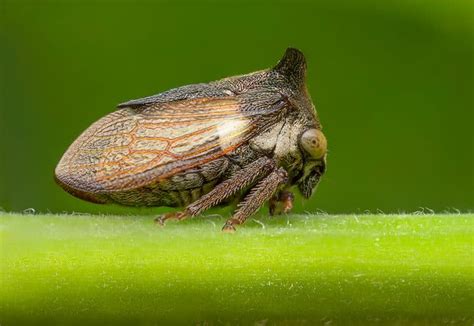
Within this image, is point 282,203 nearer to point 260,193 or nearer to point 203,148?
point 260,193

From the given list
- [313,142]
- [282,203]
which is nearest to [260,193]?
[282,203]

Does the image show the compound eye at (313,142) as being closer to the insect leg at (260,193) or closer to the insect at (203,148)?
the insect at (203,148)

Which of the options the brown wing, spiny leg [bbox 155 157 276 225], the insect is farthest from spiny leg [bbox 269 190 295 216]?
the brown wing

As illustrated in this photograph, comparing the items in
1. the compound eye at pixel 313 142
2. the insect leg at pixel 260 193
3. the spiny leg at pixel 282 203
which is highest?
the compound eye at pixel 313 142

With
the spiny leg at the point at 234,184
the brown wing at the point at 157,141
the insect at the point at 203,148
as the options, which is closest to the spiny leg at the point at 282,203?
the insect at the point at 203,148

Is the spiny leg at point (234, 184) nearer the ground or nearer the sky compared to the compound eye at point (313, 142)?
nearer the ground

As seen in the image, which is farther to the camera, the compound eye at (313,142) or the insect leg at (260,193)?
the compound eye at (313,142)

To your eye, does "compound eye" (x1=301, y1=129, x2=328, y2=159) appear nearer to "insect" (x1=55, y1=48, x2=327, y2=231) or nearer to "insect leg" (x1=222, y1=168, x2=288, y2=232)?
"insect" (x1=55, y1=48, x2=327, y2=231)
